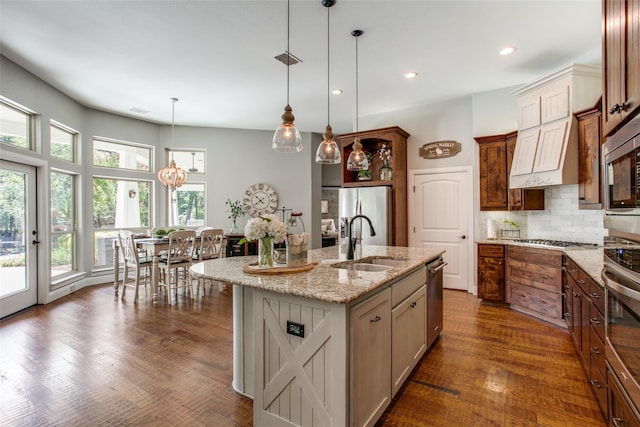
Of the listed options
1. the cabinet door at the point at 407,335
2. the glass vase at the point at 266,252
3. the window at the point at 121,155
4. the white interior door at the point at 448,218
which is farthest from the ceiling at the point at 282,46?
the cabinet door at the point at 407,335

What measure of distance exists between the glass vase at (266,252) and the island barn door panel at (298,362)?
39 centimetres

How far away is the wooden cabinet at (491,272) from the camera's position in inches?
163

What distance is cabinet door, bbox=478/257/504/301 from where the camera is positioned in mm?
4145

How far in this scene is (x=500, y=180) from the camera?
4391 mm

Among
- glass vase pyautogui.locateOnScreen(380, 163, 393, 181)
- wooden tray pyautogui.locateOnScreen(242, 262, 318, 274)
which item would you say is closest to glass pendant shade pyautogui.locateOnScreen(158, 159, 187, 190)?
glass vase pyautogui.locateOnScreen(380, 163, 393, 181)

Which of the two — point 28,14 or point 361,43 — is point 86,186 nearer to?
point 28,14

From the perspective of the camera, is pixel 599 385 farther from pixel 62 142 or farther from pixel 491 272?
pixel 62 142

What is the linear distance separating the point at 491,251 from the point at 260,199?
181 inches

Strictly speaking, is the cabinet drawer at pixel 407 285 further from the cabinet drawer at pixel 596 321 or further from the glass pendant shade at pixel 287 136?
the glass pendant shade at pixel 287 136

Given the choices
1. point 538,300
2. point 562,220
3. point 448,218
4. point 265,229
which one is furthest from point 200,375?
point 562,220

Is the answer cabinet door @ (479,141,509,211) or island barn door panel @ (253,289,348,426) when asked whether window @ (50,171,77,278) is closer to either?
island barn door panel @ (253,289,348,426)

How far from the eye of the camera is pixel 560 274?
339 cm

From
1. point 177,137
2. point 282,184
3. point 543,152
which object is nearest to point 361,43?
point 543,152

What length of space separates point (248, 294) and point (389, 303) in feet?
3.05
